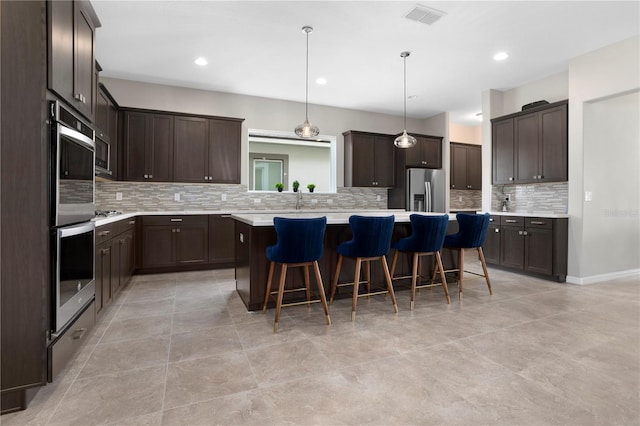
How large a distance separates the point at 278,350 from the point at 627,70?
190 inches

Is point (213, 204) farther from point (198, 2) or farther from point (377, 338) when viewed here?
point (377, 338)

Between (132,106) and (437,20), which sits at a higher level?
(437,20)

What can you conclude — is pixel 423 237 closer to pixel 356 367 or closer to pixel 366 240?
pixel 366 240

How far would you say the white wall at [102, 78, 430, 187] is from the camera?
5.00 metres

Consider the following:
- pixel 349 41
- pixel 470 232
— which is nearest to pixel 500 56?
pixel 349 41

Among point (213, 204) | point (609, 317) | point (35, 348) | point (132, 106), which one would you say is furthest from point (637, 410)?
point (132, 106)

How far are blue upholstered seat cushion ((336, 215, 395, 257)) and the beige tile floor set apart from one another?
0.59 m

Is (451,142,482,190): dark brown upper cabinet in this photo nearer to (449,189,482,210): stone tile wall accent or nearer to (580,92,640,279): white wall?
(449,189,482,210): stone tile wall accent

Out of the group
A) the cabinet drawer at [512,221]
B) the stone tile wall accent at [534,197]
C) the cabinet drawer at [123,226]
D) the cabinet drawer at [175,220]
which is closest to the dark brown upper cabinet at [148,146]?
the cabinet drawer at [175,220]

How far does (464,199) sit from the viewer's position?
24.9 ft

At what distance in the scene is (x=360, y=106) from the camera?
6.32 m

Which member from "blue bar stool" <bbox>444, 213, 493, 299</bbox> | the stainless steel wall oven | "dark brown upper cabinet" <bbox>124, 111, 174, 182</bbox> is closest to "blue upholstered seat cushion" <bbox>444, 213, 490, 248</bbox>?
"blue bar stool" <bbox>444, 213, 493, 299</bbox>

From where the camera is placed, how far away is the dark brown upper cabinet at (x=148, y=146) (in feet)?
15.4

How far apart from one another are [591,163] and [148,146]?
606 cm
